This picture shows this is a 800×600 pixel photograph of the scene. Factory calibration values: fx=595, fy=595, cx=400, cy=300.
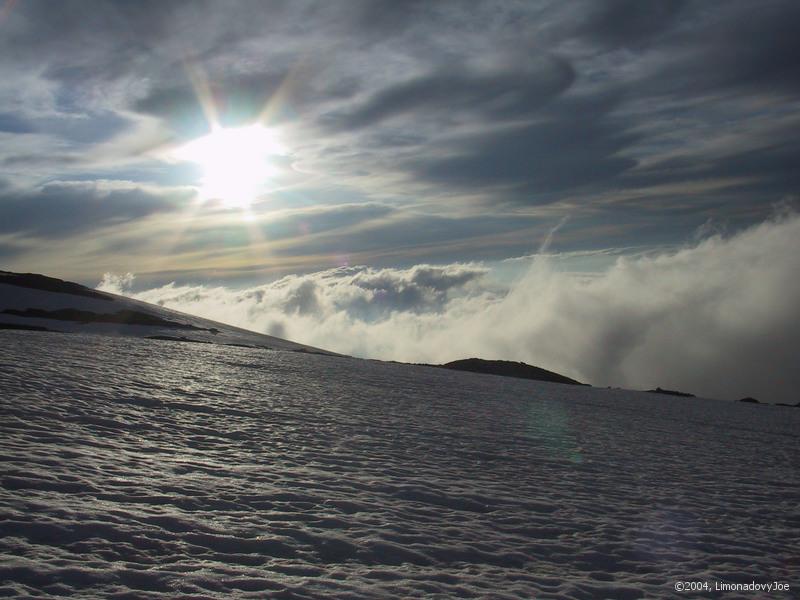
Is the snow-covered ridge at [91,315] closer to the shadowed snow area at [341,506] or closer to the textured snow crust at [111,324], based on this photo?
the textured snow crust at [111,324]

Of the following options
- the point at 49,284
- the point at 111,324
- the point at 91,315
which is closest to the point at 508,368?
the point at 111,324

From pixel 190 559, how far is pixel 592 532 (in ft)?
A: 27.4

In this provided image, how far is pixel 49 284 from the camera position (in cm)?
10112

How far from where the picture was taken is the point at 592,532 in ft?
42.2

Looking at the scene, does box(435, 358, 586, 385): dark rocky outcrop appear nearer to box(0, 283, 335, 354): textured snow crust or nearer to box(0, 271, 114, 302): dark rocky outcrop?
Result: box(0, 283, 335, 354): textured snow crust

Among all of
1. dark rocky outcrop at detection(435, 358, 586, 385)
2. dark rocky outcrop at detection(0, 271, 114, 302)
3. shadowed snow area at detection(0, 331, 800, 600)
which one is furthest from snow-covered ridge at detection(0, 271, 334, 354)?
shadowed snow area at detection(0, 331, 800, 600)

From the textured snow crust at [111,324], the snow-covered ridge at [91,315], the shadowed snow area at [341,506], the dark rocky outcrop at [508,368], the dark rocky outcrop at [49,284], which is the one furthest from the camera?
the dark rocky outcrop at [508,368]

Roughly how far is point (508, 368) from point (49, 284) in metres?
89.3

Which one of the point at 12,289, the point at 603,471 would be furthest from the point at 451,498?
the point at 12,289

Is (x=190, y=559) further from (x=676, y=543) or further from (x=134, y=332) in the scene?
(x=134, y=332)

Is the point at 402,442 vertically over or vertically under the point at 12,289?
under

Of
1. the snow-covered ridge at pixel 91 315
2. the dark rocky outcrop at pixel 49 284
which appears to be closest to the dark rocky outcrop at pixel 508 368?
the snow-covered ridge at pixel 91 315

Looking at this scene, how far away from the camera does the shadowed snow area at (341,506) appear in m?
8.98

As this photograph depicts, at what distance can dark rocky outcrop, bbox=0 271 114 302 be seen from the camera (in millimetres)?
97688
